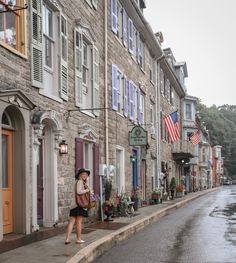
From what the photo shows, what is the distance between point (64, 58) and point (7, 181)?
Answer: 13.0 feet

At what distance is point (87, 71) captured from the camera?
1471cm

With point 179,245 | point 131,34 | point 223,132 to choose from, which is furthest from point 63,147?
point 223,132

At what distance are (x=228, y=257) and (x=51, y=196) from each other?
4.36 metres

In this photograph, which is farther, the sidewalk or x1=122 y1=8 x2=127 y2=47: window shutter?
x1=122 y1=8 x2=127 y2=47: window shutter

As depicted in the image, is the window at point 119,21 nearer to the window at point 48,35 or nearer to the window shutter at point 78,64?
the window shutter at point 78,64

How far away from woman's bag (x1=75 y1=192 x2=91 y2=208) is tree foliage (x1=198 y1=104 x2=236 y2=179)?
3509 inches

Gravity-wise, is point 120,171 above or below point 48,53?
below

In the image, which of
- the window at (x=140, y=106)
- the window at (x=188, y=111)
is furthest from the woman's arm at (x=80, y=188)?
the window at (x=188, y=111)

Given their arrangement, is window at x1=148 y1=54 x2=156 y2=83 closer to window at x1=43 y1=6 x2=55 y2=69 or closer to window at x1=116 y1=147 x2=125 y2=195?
window at x1=116 y1=147 x2=125 y2=195

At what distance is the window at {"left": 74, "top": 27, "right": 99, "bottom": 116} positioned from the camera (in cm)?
1353

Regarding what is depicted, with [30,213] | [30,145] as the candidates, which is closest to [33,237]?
[30,213]

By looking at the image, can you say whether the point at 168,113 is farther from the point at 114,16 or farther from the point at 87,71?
the point at 87,71

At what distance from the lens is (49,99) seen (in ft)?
36.6

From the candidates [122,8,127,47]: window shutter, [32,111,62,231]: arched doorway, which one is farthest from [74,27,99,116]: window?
[122,8,127,47]: window shutter
